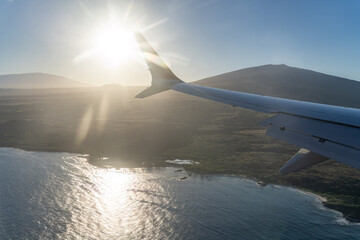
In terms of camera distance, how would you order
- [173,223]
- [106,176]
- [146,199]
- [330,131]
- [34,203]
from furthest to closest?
1. [106,176]
2. [146,199]
3. [34,203]
4. [173,223]
5. [330,131]

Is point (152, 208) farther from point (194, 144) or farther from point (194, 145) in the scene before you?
point (194, 144)

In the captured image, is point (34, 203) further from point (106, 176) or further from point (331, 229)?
point (331, 229)

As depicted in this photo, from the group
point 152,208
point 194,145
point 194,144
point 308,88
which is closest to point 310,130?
point 152,208

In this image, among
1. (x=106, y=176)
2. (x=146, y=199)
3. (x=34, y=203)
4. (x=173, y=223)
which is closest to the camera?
(x=173, y=223)

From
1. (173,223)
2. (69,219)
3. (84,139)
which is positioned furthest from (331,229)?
(84,139)

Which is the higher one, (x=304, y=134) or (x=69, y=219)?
(x=304, y=134)

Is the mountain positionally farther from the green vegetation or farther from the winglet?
the winglet

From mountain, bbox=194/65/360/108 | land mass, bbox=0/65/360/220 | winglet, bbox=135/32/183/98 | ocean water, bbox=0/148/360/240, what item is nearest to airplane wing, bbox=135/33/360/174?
winglet, bbox=135/32/183/98
